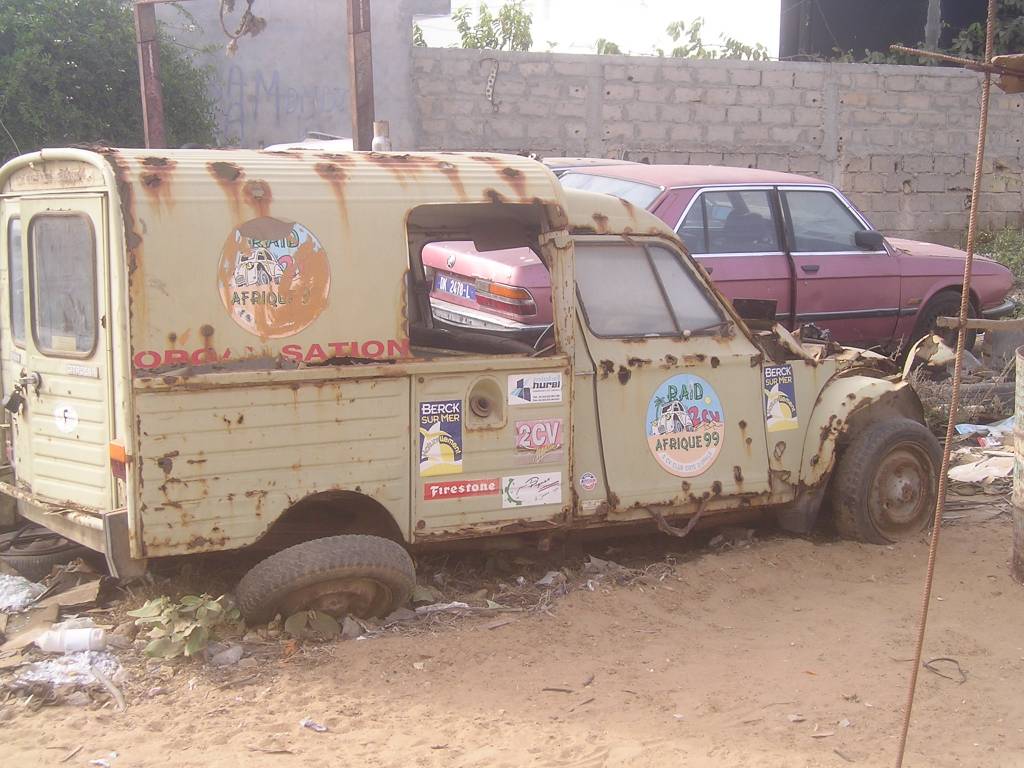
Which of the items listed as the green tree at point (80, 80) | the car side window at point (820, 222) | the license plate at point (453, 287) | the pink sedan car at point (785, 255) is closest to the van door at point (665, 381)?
the pink sedan car at point (785, 255)

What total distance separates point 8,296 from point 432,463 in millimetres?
1950

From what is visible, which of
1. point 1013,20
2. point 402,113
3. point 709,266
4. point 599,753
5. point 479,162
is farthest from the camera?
point 1013,20

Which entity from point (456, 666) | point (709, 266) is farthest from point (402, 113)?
point (456, 666)

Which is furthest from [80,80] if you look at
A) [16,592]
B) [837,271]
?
[16,592]

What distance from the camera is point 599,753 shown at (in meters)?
3.55

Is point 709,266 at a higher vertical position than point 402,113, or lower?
lower

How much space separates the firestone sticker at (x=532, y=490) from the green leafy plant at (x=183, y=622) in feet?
3.81

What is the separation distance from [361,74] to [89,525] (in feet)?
17.7

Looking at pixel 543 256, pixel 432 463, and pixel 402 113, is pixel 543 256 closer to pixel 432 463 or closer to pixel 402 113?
pixel 432 463

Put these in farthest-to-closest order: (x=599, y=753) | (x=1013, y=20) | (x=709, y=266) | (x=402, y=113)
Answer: (x=1013, y=20) < (x=402, y=113) < (x=709, y=266) < (x=599, y=753)

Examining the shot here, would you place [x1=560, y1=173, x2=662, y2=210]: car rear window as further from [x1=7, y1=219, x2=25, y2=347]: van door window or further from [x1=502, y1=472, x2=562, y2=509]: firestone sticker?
[x1=7, y1=219, x2=25, y2=347]: van door window

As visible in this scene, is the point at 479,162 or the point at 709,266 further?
the point at 709,266

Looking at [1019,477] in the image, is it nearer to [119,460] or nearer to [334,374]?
[334,374]

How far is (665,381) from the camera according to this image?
4961 millimetres
